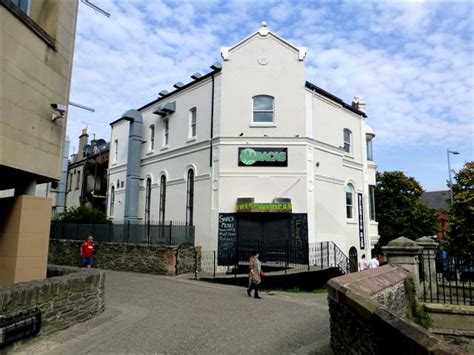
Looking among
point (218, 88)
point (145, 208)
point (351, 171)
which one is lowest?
point (145, 208)

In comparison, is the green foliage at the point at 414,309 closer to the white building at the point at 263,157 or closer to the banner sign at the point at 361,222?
the white building at the point at 263,157

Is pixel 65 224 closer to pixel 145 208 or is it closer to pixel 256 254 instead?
pixel 145 208

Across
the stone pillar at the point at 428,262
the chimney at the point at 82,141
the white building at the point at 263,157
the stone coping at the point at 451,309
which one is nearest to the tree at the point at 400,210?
the white building at the point at 263,157

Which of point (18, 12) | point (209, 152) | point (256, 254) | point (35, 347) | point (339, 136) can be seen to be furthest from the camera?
point (339, 136)

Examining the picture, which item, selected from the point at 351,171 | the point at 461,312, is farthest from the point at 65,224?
the point at 461,312

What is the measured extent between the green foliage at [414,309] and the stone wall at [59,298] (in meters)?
7.59

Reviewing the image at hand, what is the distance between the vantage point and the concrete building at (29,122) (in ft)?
28.5

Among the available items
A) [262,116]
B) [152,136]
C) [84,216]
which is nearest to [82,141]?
[84,216]

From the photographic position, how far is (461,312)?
10.5m

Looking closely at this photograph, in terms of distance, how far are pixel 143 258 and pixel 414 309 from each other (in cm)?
1289

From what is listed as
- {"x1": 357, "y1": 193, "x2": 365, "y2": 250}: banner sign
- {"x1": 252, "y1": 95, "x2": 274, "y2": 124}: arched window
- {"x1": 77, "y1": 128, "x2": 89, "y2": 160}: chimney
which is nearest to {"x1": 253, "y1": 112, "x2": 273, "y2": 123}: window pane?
{"x1": 252, "y1": 95, "x2": 274, "y2": 124}: arched window

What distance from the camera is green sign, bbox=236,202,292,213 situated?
1909 centimetres

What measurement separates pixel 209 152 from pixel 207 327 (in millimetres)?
13283

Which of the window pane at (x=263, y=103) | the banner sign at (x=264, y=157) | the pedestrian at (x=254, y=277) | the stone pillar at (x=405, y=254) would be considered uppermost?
the window pane at (x=263, y=103)
